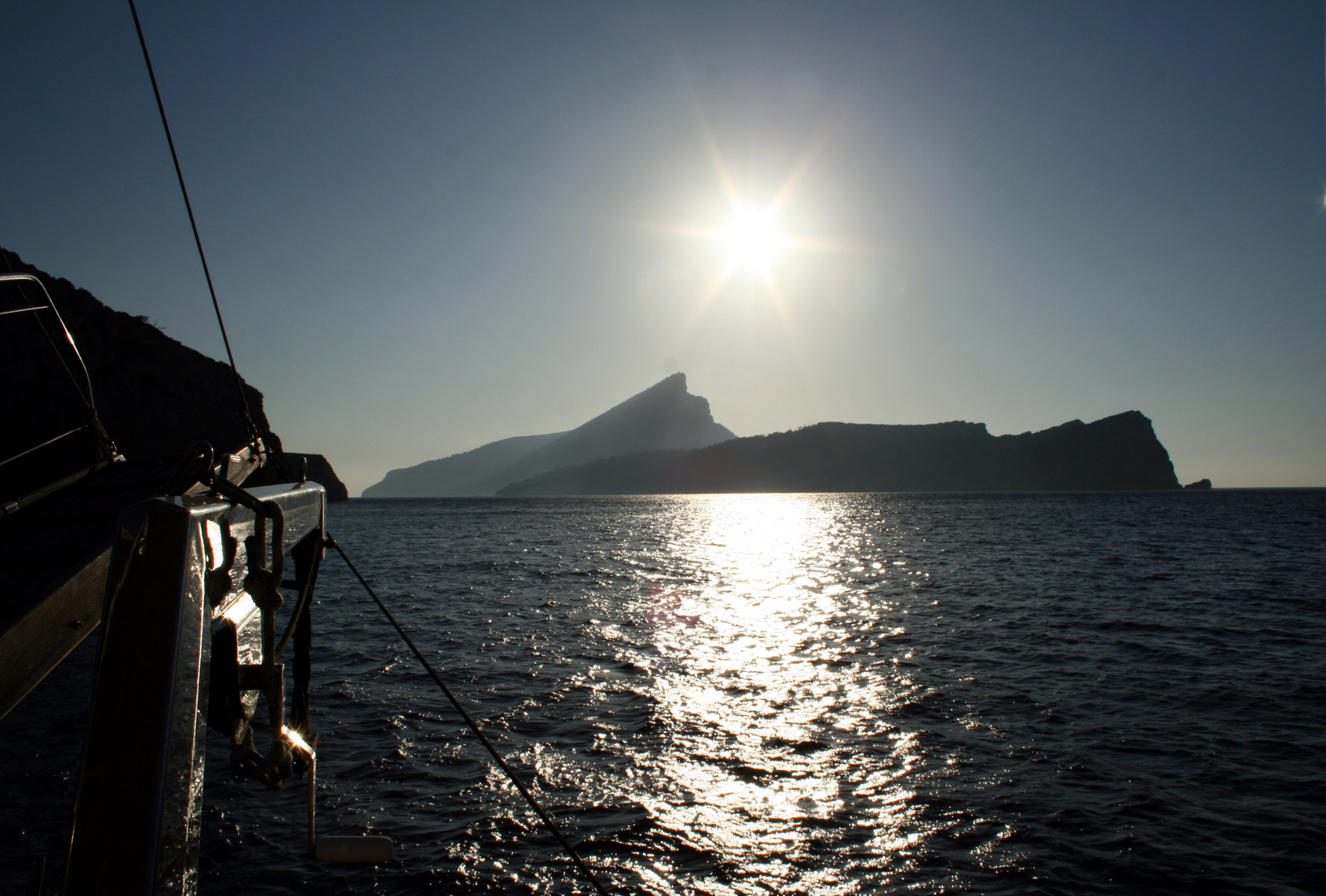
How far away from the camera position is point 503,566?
3294 cm

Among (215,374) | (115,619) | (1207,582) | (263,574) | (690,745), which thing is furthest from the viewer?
(215,374)

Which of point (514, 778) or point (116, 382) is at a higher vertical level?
point (116, 382)

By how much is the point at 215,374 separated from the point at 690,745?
81415mm

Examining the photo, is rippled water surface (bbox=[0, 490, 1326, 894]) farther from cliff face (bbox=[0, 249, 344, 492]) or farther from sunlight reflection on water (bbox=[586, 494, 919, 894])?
cliff face (bbox=[0, 249, 344, 492])

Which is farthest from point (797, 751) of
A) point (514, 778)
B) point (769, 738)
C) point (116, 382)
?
point (116, 382)

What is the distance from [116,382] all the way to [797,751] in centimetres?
7430

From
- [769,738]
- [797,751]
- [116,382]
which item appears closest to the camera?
[797,751]

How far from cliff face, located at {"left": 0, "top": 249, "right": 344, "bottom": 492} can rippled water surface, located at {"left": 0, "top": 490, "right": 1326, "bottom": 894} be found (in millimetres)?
38218

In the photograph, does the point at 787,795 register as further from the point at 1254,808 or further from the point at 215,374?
the point at 215,374

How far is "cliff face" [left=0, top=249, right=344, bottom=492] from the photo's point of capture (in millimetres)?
50781

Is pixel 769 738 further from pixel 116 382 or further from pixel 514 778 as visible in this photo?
pixel 116 382

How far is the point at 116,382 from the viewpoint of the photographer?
2482 inches

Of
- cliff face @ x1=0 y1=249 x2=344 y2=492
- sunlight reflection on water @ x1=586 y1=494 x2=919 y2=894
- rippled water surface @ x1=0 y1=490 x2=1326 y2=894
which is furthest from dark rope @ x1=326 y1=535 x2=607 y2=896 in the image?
cliff face @ x1=0 y1=249 x2=344 y2=492

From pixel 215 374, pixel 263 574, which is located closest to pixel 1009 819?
pixel 263 574
